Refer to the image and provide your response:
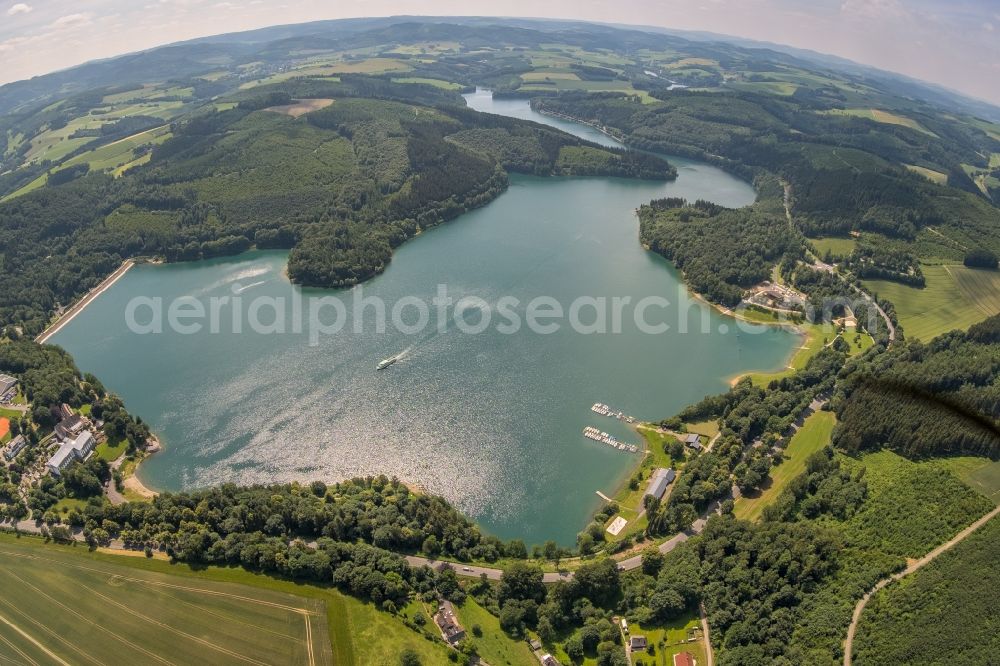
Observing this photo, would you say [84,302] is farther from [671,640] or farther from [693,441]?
[671,640]

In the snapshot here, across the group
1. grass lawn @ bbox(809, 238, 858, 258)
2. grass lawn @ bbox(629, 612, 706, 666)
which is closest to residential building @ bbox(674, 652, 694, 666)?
grass lawn @ bbox(629, 612, 706, 666)

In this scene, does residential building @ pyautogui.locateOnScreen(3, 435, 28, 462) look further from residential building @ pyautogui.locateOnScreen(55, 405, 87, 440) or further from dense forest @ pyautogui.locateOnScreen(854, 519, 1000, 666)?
dense forest @ pyautogui.locateOnScreen(854, 519, 1000, 666)

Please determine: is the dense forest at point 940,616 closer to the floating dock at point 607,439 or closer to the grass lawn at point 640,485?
the grass lawn at point 640,485

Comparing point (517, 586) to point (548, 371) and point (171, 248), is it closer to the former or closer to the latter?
point (548, 371)

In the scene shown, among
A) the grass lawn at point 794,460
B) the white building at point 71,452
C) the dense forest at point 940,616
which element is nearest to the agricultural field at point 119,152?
the white building at point 71,452

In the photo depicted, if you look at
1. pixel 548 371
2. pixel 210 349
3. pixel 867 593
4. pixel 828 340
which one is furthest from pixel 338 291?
pixel 867 593

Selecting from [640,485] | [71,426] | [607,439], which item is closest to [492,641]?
[640,485]
